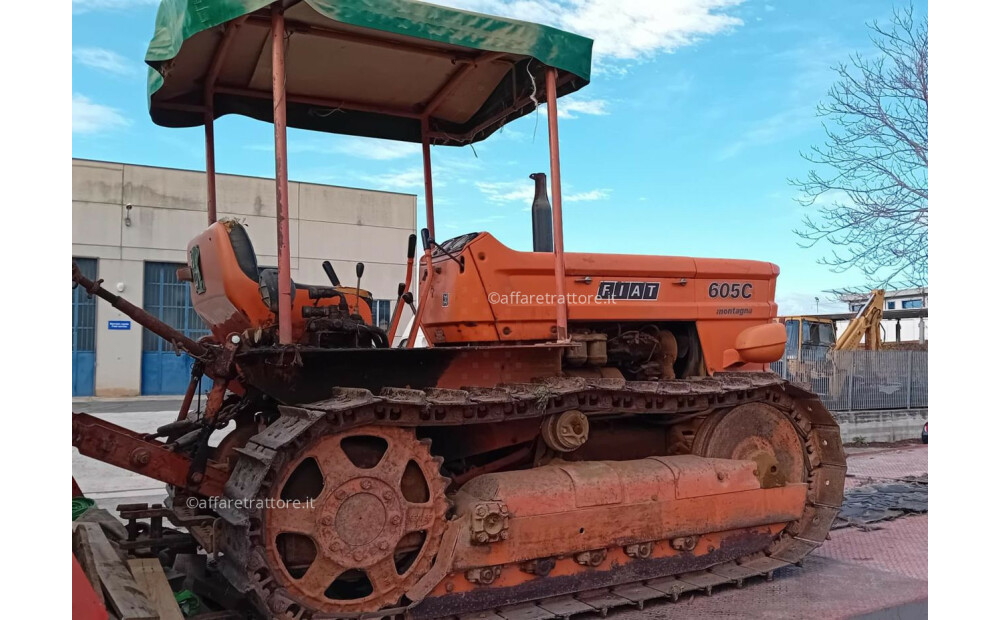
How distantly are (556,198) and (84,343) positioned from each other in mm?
22055

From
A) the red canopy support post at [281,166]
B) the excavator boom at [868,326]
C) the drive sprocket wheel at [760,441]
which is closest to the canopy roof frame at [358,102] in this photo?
the red canopy support post at [281,166]

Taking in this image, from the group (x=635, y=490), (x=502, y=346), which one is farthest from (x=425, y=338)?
(x=635, y=490)

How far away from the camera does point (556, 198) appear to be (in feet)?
18.0

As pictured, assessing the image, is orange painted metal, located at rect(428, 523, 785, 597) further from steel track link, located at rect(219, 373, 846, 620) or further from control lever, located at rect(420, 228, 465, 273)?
control lever, located at rect(420, 228, 465, 273)

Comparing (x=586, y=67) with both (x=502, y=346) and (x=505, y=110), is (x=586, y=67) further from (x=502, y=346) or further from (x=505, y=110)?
(x=502, y=346)

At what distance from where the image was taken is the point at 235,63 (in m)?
5.96

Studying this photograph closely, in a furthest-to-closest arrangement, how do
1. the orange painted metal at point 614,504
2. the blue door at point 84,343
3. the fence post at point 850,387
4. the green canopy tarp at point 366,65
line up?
the blue door at point 84,343, the fence post at point 850,387, the orange painted metal at point 614,504, the green canopy tarp at point 366,65

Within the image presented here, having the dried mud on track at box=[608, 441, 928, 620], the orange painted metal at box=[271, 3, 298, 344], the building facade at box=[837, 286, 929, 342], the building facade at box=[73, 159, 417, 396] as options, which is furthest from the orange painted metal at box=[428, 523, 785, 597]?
the building facade at box=[837, 286, 929, 342]

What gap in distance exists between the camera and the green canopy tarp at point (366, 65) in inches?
187

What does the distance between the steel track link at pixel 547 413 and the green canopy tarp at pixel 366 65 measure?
224 centimetres

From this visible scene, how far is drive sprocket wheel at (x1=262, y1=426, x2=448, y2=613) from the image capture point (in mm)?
4504

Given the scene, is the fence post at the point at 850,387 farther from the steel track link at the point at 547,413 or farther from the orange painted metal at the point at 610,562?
the orange painted metal at the point at 610,562

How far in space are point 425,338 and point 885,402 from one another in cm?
1467

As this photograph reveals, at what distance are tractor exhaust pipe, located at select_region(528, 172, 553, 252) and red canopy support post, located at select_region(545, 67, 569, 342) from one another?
21.1 inches
